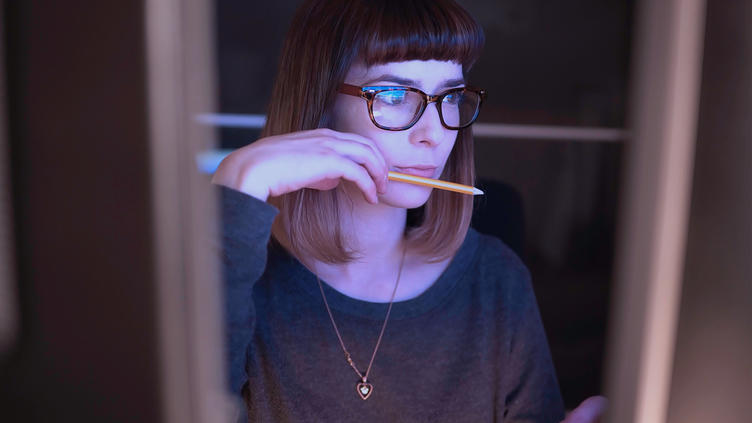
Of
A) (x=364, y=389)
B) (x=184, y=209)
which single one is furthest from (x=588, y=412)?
(x=184, y=209)

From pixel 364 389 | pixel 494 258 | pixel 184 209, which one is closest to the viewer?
pixel 184 209

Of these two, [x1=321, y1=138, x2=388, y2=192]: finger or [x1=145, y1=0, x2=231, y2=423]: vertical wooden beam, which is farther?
[x1=321, y1=138, x2=388, y2=192]: finger

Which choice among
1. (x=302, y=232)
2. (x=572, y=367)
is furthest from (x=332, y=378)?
(x=572, y=367)

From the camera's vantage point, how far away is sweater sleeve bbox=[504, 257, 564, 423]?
0.69 meters

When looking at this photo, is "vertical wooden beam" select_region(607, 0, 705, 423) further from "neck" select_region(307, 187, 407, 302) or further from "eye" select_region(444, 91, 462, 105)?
"neck" select_region(307, 187, 407, 302)

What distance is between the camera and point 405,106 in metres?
0.55

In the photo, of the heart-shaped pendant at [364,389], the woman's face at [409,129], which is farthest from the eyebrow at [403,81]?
the heart-shaped pendant at [364,389]

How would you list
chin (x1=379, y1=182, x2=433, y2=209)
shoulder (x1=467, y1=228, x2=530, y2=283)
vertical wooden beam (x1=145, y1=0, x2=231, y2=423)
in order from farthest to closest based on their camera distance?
shoulder (x1=467, y1=228, x2=530, y2=283), chin (x1=379, y1=182, x2=433, y2=209), vertical wooden beam (x1=145, y1=0, x2=231, y2=423)

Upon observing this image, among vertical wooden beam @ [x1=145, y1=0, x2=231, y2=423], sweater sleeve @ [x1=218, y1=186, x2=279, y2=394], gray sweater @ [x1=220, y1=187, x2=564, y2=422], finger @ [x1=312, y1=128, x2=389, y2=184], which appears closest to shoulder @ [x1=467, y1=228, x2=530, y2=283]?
gray sweater @ [x1=220, y1=187, x2=564, y2=422]

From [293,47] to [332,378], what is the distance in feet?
1.29

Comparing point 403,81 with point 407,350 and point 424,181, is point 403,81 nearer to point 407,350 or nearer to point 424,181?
point 424,181

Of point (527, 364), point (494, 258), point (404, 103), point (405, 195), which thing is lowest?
point (527, 364)

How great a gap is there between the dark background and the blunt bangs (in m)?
0.03

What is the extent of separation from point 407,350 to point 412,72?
34 cm
